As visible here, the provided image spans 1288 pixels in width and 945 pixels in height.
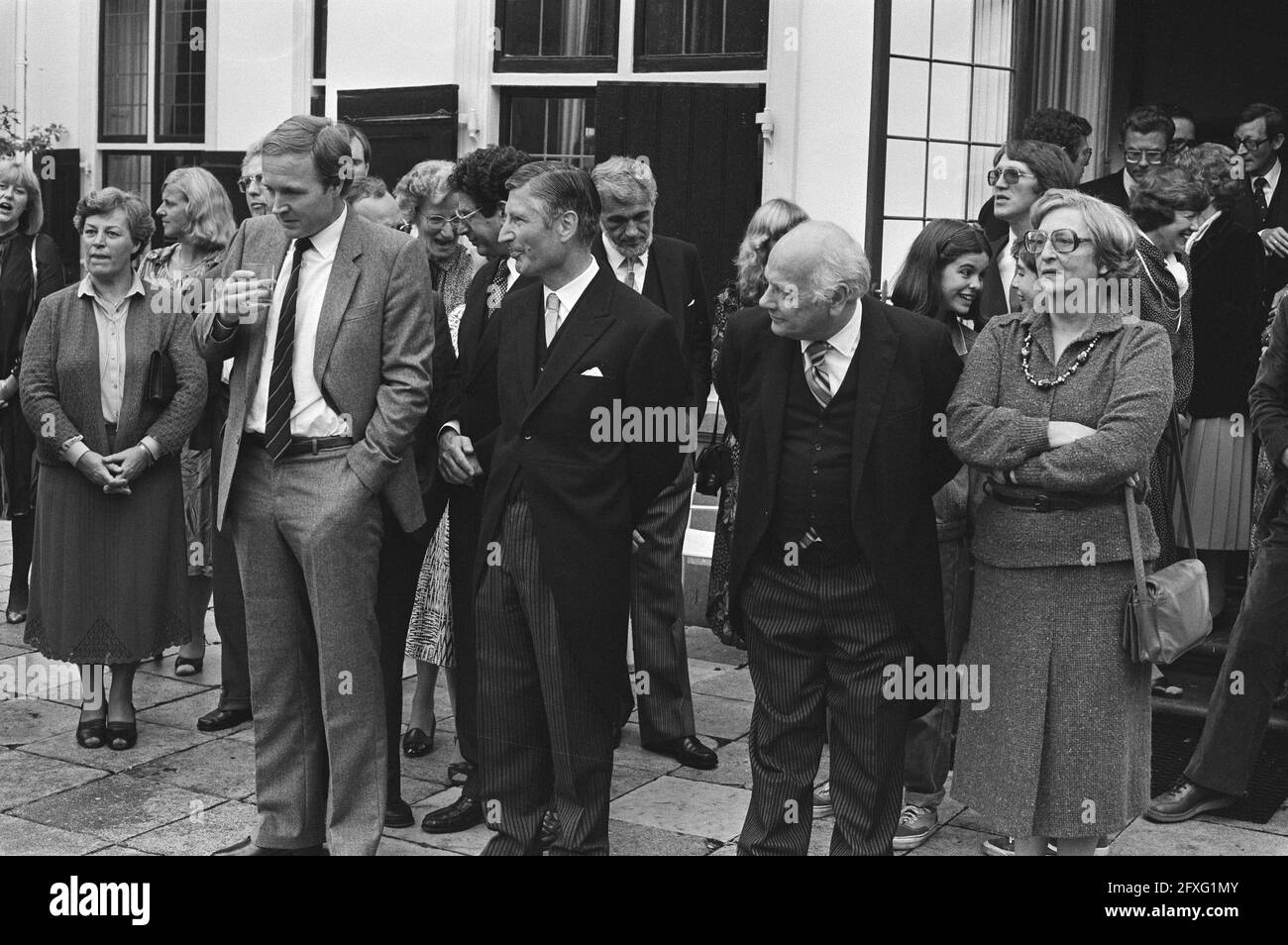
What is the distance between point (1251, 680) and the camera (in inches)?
210

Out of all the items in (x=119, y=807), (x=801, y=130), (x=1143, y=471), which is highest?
(x=801, y=130)

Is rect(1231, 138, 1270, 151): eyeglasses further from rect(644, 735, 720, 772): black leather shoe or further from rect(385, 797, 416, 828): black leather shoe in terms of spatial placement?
rect(385, 797, 416, 828): black leather shoe

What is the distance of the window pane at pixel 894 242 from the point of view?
827 centimetres

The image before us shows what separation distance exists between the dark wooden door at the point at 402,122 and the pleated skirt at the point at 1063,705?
729cm

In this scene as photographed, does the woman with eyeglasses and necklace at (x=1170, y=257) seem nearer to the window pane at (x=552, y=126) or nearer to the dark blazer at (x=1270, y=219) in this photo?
the dark blazer at (x=1270, y=219)

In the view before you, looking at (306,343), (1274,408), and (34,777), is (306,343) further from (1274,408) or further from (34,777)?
(1274,408)

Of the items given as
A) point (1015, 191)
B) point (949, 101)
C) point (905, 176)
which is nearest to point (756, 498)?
point (1015, 191)

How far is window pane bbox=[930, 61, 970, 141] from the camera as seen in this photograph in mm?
8273

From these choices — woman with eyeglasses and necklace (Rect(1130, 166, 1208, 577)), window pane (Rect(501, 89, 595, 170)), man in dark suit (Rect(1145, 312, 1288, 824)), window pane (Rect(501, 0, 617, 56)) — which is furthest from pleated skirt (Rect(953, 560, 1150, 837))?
window pane (Rect(501, 0, 617, 56))

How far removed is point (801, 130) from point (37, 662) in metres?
4.98

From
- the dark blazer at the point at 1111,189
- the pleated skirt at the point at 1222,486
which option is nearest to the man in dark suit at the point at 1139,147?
the dark blazer at the point at 1111,189

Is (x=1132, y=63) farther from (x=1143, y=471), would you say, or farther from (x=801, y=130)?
(x=1143, y=471)
